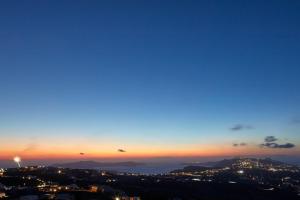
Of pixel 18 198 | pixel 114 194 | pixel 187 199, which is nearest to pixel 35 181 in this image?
pixel 114 194

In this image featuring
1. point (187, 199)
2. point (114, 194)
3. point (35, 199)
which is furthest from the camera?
point (187, 199)

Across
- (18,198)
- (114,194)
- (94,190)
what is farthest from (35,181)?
(18,198)

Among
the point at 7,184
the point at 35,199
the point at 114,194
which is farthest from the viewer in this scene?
the point at 7,184

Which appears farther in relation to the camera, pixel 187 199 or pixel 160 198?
pixel 187 199

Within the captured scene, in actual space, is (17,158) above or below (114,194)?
above

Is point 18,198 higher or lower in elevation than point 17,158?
lower

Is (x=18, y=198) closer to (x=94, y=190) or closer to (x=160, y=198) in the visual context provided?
(x=94, y=190)

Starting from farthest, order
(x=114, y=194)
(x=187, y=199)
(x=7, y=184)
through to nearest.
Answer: (x=187, y=199), (x=7, y=184), (x=114, y=194)

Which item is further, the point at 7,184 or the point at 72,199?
the point at 7,184

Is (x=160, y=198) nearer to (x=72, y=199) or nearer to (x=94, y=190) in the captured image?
(x=94, y=190)
